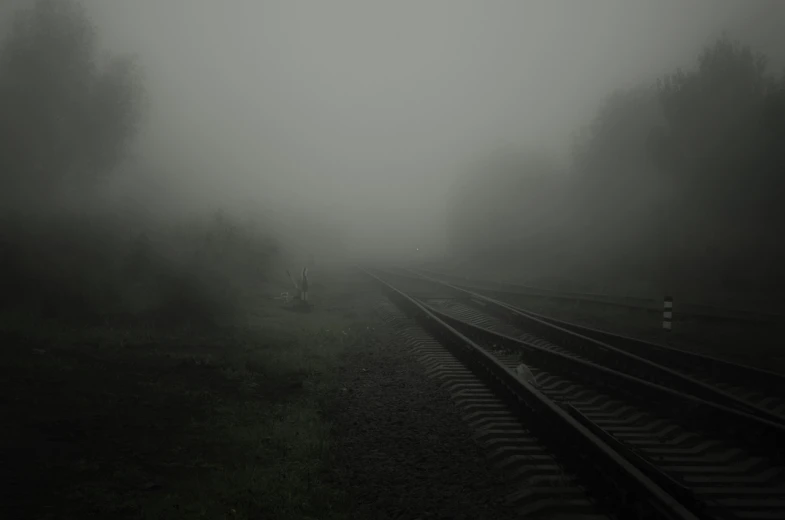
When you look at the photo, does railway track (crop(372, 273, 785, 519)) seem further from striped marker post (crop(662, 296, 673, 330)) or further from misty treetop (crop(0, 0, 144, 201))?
misty treetop (crop(0, 0, 144, 201))

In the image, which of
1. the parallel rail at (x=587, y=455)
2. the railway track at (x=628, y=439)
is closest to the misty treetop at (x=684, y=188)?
the railway track at (x=628, y=439)

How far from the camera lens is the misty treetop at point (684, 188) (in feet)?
84.8

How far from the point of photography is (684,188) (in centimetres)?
3198

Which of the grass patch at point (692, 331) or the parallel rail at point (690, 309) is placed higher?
the parallel rail at point (690, 309)

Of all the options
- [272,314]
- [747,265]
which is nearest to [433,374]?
[272,314]

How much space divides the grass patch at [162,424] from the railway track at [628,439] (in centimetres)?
258

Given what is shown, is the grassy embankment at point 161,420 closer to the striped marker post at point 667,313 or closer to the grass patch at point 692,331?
the grass patch at point 692,331

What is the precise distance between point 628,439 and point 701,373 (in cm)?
474

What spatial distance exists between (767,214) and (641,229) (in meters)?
9.70

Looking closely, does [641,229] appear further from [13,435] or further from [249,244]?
[13,435]

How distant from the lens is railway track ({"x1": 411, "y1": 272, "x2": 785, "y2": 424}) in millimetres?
7770

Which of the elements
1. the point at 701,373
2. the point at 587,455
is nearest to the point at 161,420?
the point at 587,455

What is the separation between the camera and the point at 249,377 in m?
9.61

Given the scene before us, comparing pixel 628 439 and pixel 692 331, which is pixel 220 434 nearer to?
pixel 628 439
